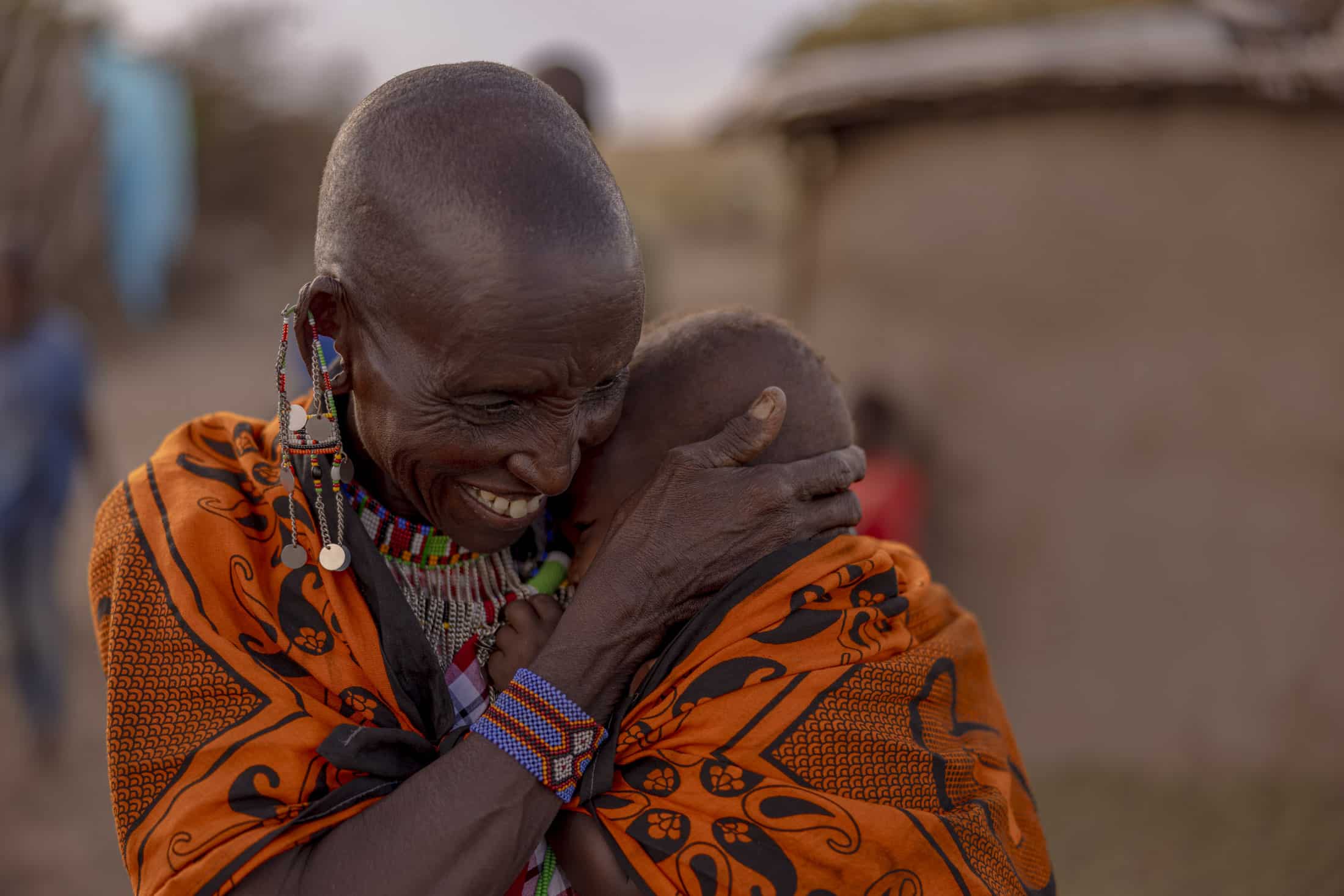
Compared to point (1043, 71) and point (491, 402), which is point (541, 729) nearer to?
point (491, 402)

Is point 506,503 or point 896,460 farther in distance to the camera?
point 896,460

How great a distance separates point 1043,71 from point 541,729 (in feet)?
12.9

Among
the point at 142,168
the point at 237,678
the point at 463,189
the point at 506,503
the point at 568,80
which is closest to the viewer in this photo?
the point at 463,189

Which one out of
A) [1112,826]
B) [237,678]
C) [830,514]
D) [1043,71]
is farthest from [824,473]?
[1112,826]

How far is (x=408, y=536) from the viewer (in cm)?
158

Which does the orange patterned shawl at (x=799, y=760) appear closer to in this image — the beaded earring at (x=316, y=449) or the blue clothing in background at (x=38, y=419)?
the beaded earring at (x=316, y=449)

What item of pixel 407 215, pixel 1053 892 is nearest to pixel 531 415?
pixel 407 215

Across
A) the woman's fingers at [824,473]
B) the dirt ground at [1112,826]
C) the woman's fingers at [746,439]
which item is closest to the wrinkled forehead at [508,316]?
the woman's fingers at [746,439]

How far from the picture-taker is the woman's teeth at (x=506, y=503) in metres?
1.47

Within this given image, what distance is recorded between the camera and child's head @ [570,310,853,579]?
1.63 meters

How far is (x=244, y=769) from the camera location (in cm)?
133

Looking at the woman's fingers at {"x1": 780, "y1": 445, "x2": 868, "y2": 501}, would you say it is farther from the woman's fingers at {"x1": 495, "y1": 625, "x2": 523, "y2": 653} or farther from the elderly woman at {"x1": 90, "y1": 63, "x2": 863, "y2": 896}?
the woman's fingers at {"x1": 495, "y1": 625, "x2": 523, "y2": 653}

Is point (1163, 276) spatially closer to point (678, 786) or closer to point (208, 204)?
point (678, 786)

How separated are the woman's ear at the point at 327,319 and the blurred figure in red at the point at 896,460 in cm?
341
